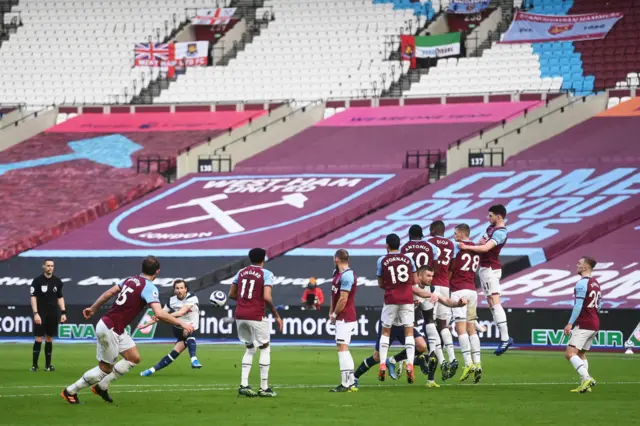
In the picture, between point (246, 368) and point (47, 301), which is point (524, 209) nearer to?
point (47, 301)

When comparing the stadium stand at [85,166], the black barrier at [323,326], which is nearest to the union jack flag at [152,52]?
the stadium stand at [85,166]

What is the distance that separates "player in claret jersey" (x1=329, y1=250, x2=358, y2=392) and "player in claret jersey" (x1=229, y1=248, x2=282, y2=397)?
1042 mm

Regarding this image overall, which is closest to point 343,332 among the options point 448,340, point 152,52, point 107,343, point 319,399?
point 319,399

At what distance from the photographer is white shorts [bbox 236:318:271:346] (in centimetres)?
1817

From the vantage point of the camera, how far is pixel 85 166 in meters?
53.8

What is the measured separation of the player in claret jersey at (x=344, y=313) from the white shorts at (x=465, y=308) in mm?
2684

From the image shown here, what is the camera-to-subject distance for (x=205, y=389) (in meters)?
19.8

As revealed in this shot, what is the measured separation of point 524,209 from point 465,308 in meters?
22.7

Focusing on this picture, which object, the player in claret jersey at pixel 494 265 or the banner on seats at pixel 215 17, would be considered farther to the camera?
the banner on seats at pixel 215 17

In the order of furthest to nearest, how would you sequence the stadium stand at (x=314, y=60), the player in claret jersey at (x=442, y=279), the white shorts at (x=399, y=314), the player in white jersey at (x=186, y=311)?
1. the stadium stand at (x=314, y=60)
2. the player in white jersey at (x=186, y=311)
3. the player in claret jersey at (x=442, y=279)
4. the white shorts at (x=399, y=314)

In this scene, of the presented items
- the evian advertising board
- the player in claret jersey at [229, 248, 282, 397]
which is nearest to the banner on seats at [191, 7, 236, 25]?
the evian advertising board

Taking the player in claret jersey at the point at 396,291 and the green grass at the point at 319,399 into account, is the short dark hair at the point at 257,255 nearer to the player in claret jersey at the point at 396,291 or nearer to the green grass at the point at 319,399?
the green grass at the point at 319,399

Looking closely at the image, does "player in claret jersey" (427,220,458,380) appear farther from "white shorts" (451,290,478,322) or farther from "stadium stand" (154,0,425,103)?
"stadium stand" (154,0,425,103)

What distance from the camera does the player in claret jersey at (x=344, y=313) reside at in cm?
1858
